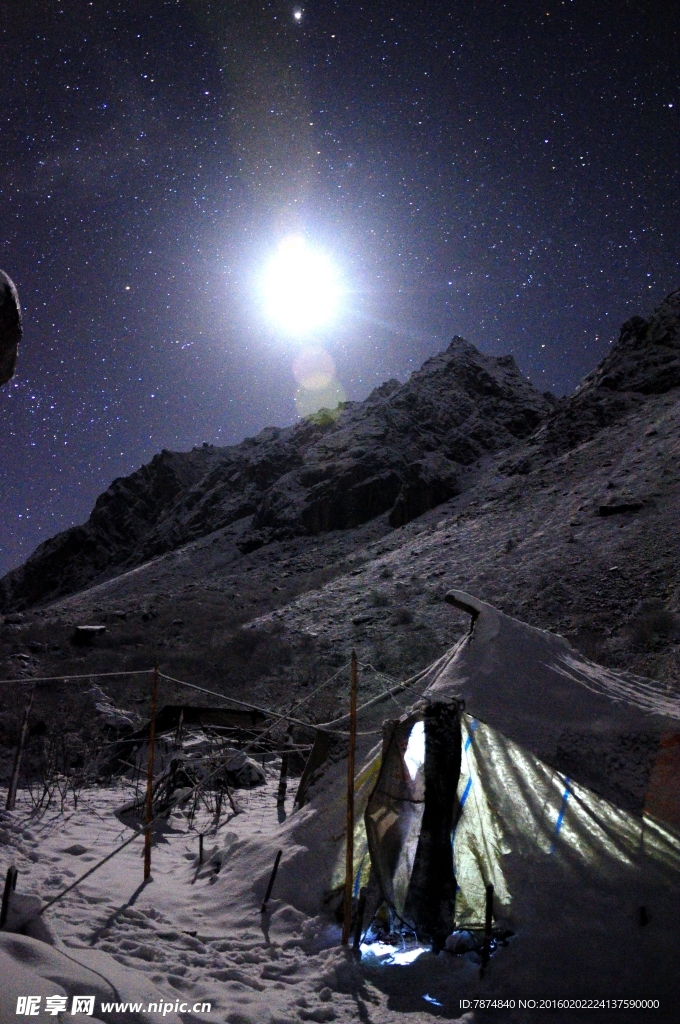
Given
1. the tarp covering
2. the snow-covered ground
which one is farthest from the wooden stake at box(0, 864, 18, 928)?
the tarp covering

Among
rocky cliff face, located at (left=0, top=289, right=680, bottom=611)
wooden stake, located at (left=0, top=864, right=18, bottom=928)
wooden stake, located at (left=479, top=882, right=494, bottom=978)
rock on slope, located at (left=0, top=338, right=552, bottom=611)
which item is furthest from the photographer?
rock on slope, located at (left=0, top=338, right=552, bottom=611)

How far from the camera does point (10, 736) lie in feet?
51.5

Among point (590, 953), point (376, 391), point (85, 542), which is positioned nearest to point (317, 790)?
point (590, 953)

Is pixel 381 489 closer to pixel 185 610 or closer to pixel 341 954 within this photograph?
pixel 185 610

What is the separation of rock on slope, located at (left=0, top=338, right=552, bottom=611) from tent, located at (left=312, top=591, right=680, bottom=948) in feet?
135

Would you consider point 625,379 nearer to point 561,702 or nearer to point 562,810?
point 561,702

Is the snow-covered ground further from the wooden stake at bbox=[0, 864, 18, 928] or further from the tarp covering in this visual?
the tarp covering

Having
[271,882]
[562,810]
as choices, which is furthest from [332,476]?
[562,810]

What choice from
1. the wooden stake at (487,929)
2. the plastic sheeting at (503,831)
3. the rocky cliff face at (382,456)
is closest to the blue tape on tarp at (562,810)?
the plastic sheeting at (503,831)

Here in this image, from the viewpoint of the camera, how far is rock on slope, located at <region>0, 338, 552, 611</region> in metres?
Result: 55.4

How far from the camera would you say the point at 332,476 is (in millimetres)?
59094

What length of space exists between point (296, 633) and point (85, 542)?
236ft

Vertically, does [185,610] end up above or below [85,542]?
below

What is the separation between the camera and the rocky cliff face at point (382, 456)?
4259 centimetres
